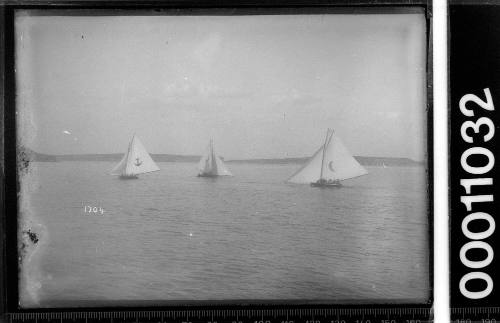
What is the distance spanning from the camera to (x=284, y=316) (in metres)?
1.16

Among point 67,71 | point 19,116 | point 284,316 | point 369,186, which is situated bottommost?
point 284,316

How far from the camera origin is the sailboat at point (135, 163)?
3.82ft

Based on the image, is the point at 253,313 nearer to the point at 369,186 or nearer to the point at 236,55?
the point at 369,186

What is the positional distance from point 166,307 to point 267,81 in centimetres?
60

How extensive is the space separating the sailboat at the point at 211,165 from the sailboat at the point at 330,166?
0.17 metres

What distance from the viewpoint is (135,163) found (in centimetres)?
116

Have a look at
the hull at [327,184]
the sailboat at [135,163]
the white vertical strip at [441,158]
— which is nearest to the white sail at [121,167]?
the sailboat at [135,163]

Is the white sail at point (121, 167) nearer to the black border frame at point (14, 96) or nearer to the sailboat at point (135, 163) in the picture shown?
the sailboat at point (135, 163)

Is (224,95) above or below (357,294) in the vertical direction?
above

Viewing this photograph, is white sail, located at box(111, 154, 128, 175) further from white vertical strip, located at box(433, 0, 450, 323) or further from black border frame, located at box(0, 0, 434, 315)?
white vertical strip, located at box(433, 0, 450, 323)

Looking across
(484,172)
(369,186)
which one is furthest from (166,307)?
(484,172)

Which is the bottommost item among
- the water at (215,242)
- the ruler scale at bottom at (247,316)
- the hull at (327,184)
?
the ruler scale at bottom at (247,316)

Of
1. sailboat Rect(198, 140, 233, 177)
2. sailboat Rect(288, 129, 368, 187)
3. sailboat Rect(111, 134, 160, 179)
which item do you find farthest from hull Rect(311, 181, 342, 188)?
sailboat Rect(111, 134, 160, 179)

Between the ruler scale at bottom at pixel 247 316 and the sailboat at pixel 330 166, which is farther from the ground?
the sailboat at pixel 330 166
